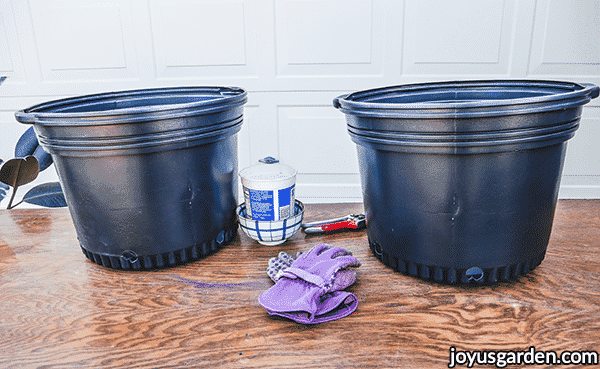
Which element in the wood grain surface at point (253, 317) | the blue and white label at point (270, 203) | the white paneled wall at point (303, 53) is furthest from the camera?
the white paneled wall at point (303, 53)

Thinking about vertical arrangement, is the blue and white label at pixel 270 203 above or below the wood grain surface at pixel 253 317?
above

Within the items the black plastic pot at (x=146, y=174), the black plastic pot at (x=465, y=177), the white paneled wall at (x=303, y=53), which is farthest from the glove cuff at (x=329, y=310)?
the white paneled wall at (x=303, y=53)

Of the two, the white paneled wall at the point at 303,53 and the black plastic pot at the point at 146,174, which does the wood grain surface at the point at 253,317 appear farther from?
the white paneled wall at the point at 303,53

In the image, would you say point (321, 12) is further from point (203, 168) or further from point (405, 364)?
point (405, 364)

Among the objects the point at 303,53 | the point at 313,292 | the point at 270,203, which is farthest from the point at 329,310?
the point at 303,53

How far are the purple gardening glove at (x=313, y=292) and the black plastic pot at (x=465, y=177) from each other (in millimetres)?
88

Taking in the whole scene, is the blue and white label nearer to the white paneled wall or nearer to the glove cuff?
the glove cuff

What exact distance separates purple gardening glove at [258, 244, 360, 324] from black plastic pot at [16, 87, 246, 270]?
17 cm

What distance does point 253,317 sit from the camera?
49 cm

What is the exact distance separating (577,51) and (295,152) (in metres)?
1.40

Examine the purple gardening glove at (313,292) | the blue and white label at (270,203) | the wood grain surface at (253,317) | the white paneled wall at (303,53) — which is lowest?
the wood grain surface at (253,317)

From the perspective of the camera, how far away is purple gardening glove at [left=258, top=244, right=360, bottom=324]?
478 mm

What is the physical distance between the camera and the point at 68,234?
2.49ft

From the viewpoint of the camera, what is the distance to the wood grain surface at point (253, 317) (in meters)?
0.43
